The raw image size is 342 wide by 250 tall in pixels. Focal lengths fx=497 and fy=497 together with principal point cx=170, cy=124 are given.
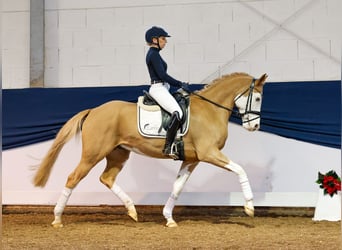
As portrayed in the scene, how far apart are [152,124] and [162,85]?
38cm

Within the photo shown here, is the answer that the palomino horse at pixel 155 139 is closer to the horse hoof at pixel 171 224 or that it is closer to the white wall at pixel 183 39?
the horse hoof at pixel 171 224

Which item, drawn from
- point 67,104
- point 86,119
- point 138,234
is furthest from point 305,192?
point 67,104

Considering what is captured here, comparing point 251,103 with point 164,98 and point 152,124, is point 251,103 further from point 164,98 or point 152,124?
point 152,124

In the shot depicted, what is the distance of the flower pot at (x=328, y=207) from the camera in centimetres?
498

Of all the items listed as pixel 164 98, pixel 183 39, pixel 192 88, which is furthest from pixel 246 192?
pixel 183 39

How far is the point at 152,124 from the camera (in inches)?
183

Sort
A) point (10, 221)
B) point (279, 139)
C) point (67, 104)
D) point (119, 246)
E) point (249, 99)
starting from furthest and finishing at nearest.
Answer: point (67, 104)
point (279, 139)
point (10, 221)
point (249, 99)
point (119, 246)

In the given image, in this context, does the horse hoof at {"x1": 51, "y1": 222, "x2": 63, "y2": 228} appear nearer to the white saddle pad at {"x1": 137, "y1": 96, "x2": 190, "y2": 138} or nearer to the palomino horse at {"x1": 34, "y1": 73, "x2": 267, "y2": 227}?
the palomino horse at {"x1": 34, "y1": 73, "x2": 267, "y2": 227}

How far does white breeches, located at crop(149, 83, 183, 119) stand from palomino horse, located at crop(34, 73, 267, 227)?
0.24 meters

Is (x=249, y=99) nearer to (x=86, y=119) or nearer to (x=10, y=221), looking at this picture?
(x=86, y=119)

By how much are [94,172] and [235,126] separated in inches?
69.1

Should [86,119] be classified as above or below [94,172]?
above

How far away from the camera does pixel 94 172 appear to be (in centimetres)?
593

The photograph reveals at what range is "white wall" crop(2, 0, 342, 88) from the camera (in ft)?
19.3
